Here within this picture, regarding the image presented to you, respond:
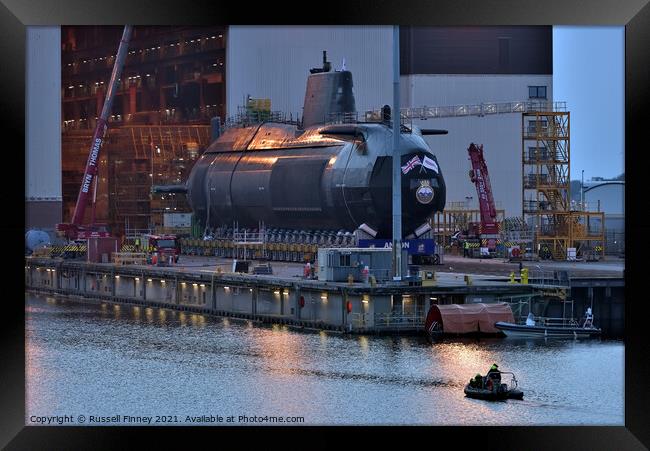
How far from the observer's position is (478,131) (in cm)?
6331

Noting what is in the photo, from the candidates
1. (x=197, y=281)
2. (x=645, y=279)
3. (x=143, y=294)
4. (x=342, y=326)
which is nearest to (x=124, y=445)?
(x=645, y=279)

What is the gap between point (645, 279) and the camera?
16.6m

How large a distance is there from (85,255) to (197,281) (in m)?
12.7

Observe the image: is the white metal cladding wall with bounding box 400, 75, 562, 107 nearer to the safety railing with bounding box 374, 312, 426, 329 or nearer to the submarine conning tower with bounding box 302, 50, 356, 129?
the submarine conning tower with bounding box 302, 50, 356, 129

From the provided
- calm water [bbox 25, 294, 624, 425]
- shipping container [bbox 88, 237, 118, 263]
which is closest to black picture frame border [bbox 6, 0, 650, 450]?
calm water [bbox 25, 294, 624, 425]

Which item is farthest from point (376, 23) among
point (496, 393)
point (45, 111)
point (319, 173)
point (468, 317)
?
point (45, 111)

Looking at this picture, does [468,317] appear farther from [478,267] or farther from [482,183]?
[482,183]

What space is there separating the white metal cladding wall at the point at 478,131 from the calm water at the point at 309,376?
2730 cm

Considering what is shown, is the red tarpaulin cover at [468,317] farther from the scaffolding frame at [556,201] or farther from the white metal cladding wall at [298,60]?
the white metal cladding wall at [298,60]

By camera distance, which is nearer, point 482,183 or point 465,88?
point 482,183

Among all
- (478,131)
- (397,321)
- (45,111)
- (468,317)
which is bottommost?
(397,321)

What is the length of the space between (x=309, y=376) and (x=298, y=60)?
29870 millimetres

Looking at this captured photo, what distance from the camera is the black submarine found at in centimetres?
4356

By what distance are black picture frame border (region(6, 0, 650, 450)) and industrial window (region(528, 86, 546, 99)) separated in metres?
47.4
